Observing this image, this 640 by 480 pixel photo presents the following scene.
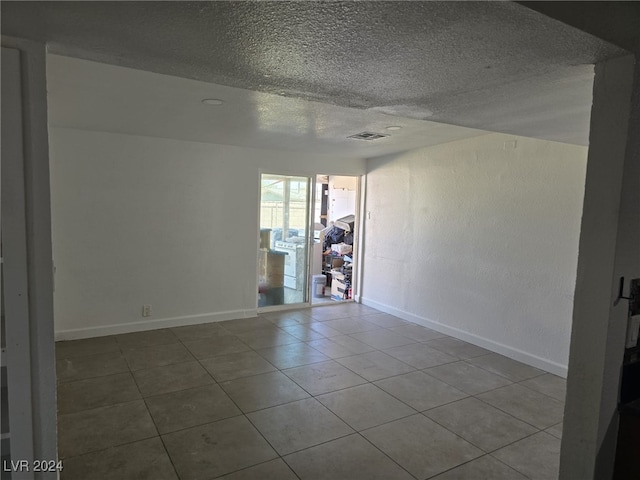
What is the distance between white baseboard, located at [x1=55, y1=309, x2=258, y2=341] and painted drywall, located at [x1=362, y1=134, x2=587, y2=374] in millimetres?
2250

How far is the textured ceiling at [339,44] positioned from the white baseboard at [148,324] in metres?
3.88

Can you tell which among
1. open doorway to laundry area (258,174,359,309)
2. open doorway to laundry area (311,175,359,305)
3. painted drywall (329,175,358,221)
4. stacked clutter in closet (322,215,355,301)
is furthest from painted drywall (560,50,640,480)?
painted drywall (329,175,358,221)

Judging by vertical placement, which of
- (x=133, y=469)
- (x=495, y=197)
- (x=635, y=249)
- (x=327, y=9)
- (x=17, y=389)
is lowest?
(x=133, y=469)

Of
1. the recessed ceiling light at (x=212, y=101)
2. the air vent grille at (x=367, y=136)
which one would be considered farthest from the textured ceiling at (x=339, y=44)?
the air vent grille at (x=367, y=136)

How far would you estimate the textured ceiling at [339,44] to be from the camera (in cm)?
105

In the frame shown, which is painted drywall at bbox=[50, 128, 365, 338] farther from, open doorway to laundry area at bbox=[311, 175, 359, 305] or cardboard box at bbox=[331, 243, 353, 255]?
cardboard box at bbox=[331, 243, 353, 255]

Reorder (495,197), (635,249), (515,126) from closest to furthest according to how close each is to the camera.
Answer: (635,249) < (515,126) < (495,197)

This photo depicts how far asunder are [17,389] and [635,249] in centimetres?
215

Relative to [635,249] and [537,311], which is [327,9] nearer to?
[635,249]

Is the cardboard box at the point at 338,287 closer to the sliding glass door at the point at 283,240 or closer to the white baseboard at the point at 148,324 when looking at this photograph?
the sliding glass door at the point at 283,240

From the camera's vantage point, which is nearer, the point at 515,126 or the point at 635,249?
the point at 635,249

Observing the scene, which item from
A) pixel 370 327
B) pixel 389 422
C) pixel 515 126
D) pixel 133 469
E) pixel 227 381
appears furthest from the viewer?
pixel 370 327

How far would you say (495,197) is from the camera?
14.0 feet

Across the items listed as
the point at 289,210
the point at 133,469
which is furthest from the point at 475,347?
the point at 133,469
